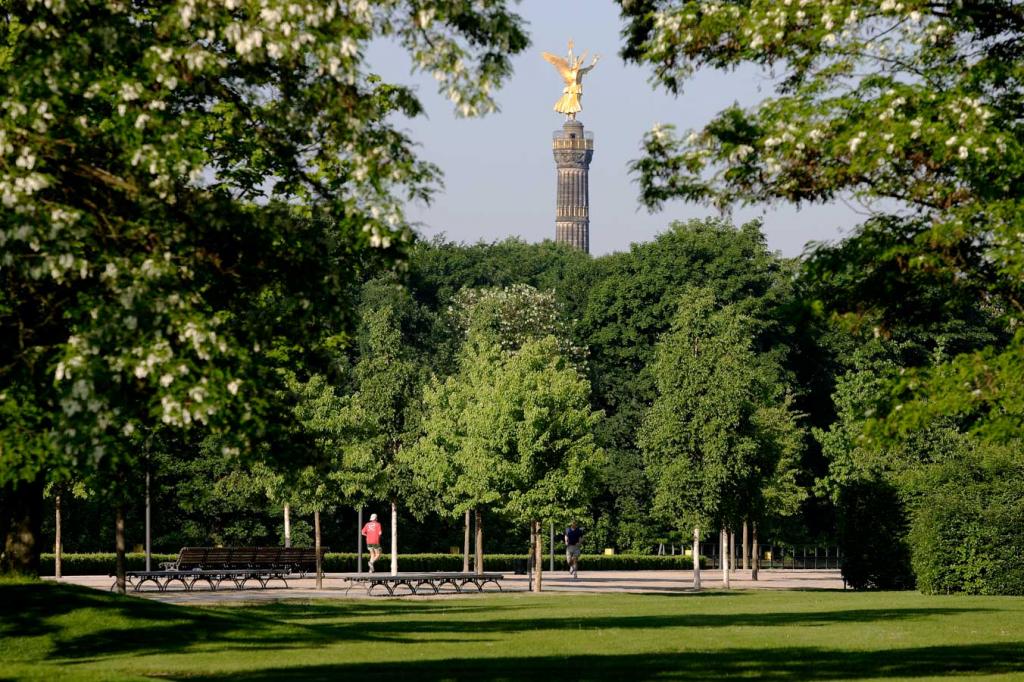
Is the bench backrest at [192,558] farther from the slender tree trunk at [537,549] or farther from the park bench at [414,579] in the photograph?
the slender tree trunk at [537,549]

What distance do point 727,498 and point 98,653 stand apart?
27965mm

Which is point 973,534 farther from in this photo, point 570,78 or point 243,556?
point 570,78

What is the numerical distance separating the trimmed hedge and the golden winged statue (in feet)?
284

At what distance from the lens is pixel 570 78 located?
167875mm

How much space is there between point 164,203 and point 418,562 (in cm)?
4846

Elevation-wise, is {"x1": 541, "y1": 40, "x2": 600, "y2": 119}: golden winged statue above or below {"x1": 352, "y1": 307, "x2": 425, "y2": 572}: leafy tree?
above

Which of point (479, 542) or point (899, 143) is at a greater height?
point (899, 143)

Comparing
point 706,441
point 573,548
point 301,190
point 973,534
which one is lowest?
point 573,548

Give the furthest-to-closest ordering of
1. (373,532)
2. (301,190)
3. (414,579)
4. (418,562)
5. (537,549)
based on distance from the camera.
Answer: (418,562), (373,532), (537,549), (414,579), (301,190)

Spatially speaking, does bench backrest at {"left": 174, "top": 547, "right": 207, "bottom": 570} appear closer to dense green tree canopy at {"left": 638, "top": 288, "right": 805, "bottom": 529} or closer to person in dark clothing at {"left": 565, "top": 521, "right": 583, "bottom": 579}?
dense green tree canopy at {"left": 638, "top": 288, "right": 805, "bottom": 529}

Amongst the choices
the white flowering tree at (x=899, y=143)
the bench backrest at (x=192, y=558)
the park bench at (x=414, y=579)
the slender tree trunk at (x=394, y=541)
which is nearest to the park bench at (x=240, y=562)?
the bench backrest at (x=192, y=558)

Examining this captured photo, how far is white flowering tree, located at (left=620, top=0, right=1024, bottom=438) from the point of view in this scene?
53.2 ft

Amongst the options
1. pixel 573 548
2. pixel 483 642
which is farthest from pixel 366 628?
pixel 573 548

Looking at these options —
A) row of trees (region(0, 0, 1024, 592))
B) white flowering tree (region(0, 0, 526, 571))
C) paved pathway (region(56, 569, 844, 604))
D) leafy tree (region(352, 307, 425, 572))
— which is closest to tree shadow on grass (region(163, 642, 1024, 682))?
row of trees (region(0, 0, 1024, 592))
